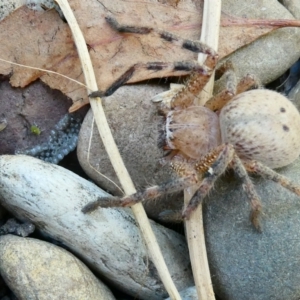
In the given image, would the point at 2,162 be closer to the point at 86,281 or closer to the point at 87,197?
the point at 87,197

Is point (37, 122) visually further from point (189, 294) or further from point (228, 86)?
point (189, 294)

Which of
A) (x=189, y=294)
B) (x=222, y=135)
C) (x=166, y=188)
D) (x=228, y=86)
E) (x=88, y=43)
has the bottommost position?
(x=189, y=294)

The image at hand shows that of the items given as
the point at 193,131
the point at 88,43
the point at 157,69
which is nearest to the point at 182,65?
the point at 157,69

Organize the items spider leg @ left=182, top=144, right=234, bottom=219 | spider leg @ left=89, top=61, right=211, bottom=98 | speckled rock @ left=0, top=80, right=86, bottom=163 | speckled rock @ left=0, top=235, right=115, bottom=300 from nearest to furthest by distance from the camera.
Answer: speckled rock @ left=0, top=235, right=115, bottom=300 < spider leg @ left=182, top=144, right=234, bottom=219 < spider leg @ left=89, top=61, right=211, bottom=98 < speckled rock @ left=0, top=80, right=86, bottom=163

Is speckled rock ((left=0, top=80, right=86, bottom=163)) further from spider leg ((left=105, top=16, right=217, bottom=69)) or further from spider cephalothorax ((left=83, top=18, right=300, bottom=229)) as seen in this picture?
spider leg ((left=105, top=16, right=217, bottom=69))

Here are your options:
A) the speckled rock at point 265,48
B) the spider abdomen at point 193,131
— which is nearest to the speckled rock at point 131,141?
the spider abdomen at point 193,131

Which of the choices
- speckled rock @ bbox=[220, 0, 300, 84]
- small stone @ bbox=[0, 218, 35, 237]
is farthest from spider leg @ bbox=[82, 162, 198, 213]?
speckled rock @ bbox=[220, 0, 300, 84]
